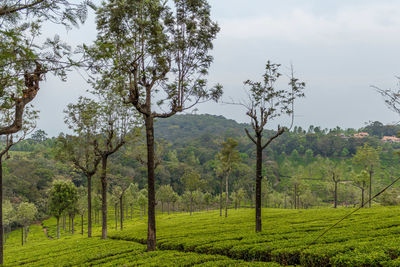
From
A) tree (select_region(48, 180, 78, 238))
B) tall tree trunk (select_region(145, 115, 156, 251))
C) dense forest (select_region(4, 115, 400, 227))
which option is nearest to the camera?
tall tree trunk (select_region(145, 115, 156, 251))

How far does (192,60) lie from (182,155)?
13665 centimetres

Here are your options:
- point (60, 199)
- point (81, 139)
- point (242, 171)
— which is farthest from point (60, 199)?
point (242, 171)

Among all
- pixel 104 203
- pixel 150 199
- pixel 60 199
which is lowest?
pixel 60 199

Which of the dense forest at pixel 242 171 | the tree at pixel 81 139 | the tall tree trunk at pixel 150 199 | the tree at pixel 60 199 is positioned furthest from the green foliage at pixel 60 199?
the tall tree trunk at pixel 150 199

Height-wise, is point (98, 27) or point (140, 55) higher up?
point (98, 27)

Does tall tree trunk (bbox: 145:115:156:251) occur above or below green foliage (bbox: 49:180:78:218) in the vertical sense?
above

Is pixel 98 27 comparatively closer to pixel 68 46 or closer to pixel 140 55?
pixel 140 55

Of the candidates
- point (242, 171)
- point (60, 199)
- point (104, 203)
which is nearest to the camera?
point (104, 203)

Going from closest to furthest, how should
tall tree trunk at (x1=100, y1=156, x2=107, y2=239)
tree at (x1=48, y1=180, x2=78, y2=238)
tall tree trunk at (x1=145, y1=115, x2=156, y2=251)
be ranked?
Result: tall tree trunk at (x1=145, y1=115, x2=156, y2=251), tall tree trunk at (x1=100, y1=156, x2=107, y2=239), tree at (x1=48, y1=180, x2=78, y2=238)

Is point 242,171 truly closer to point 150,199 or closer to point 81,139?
point 81,139

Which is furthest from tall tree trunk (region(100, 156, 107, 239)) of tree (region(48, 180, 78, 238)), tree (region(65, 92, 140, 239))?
tree (region(48, 180, 78, 238))

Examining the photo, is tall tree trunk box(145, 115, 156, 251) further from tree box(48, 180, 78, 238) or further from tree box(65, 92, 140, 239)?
tree box(48, 180, 78, 238)

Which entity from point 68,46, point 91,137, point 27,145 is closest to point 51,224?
point 91,137

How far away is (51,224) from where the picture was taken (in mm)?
67312
